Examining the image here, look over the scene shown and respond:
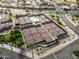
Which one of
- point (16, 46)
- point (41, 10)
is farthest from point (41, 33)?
point (41, 10)

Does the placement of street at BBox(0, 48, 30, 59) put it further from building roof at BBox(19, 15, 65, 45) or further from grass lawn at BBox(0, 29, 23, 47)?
building roof at BBox(19, 15, 65, 45)

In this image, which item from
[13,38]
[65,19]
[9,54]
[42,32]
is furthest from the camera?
[65,19]

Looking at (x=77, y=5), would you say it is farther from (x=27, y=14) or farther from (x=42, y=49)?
(x=42, y=49)

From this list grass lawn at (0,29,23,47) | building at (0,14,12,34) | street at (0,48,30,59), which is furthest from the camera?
building at (0,14,12,34)

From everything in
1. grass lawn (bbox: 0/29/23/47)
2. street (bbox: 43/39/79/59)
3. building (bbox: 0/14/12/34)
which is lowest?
street (bbox: 43/39/79/59)

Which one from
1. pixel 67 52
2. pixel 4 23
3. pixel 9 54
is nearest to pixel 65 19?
pixel 67 52

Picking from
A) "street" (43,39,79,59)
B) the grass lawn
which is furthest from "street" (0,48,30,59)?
"street" (43,39,79,59)

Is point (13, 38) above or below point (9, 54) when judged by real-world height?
above

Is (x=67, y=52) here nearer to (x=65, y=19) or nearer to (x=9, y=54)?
(x=9, y=54)

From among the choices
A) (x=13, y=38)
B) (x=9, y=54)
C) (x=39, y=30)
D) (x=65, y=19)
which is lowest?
(x=9, y=54)

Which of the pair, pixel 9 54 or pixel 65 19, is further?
pixel 65 19
